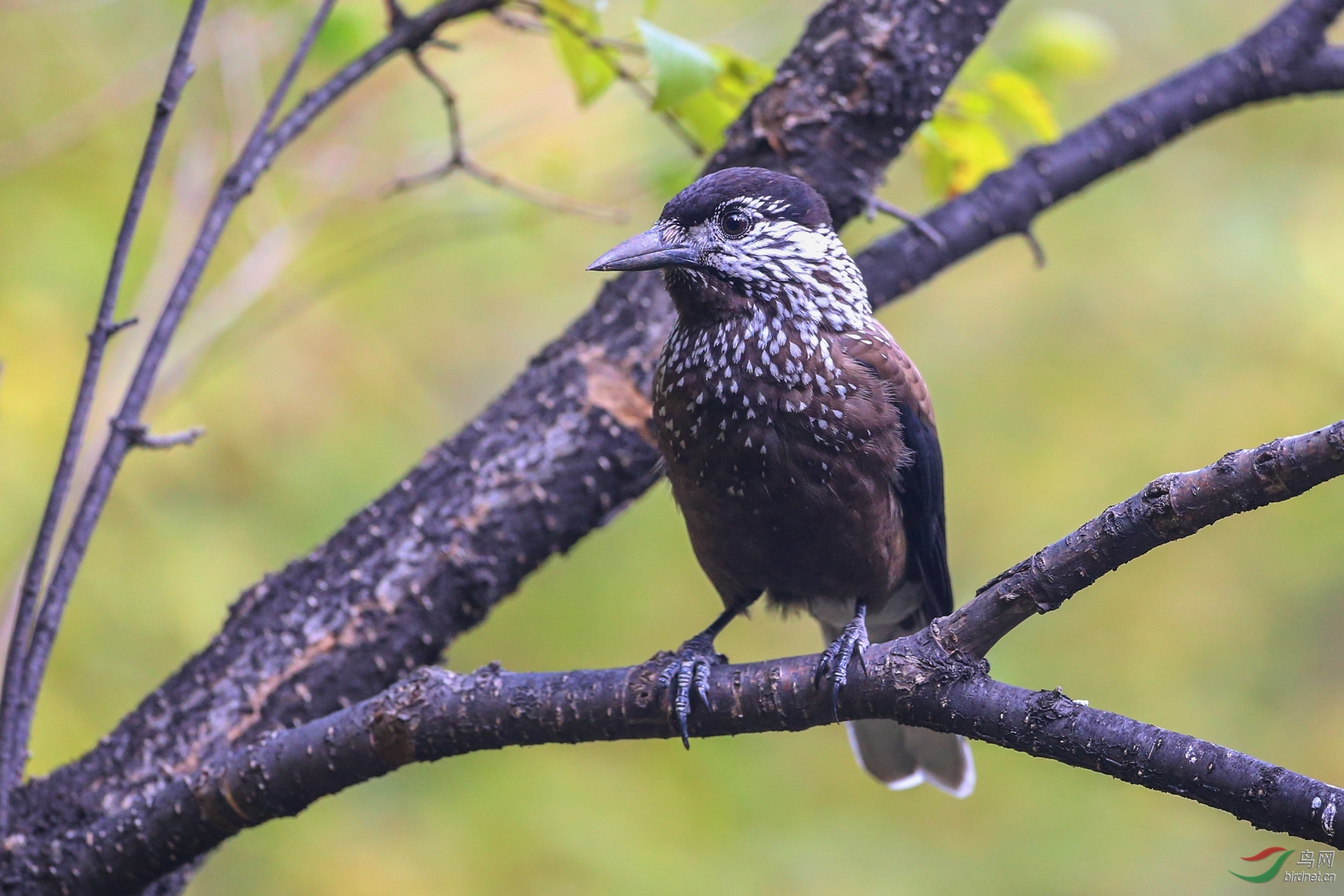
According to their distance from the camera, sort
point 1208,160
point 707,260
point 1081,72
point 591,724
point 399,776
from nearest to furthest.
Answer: point 591,724 → point 707,260 → point 1081,72 → point 399,776 → point 1208,160

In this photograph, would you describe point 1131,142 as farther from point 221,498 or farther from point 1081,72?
point 221,498

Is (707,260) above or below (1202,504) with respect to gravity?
above

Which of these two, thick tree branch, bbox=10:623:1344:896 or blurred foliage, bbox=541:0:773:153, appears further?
blurred foliage, bbox=541:0:773:153

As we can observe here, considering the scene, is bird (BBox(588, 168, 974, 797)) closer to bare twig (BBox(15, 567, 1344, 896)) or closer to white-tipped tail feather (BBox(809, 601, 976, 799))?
bare twig (BBox(15, 567, 1344, 896))

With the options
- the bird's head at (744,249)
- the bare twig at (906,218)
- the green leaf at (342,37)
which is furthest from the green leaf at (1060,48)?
the green leaf at (342,37)

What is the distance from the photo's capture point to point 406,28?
9.72ft

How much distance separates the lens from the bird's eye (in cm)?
289

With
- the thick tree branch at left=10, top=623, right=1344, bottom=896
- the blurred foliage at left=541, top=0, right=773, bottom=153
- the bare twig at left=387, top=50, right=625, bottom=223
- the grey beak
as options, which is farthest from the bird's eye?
the thick tree branch at left=10, top=623, right=1344, bottom=896

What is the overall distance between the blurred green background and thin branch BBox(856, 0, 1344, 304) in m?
0.89

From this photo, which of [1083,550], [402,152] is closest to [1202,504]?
[1083,550]

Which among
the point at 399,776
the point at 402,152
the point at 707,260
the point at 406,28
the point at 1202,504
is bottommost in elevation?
the point at 1202,504

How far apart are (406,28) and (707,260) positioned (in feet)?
3.16

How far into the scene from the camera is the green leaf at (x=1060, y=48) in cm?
331

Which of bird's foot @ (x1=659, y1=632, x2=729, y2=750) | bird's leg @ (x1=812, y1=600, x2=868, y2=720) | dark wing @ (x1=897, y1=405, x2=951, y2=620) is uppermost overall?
dark wing @ (x1=897, y1=405, x2=951, y2=620)
